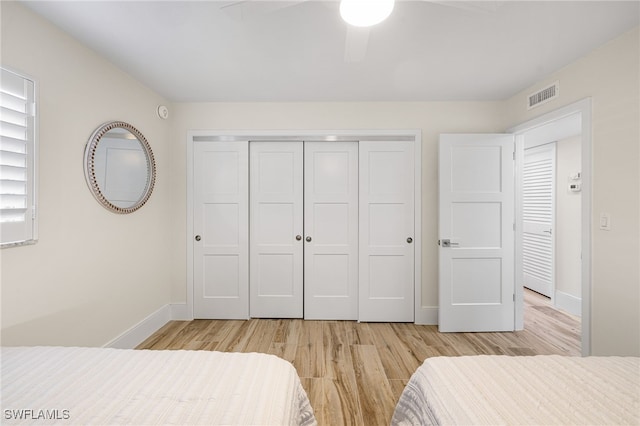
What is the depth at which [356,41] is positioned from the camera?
1.59 metres

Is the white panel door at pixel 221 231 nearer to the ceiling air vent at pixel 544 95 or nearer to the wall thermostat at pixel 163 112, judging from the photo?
the wall thermostat at pixel 163 112

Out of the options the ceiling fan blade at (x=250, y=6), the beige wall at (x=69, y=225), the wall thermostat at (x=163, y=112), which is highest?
the wall thermostat at (x=163, y=112)

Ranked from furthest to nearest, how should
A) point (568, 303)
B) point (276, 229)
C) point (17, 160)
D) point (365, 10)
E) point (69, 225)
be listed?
point (568, 303) < point (276, 229) < point (69, 225) < point (17, 160) < point (365, 10)

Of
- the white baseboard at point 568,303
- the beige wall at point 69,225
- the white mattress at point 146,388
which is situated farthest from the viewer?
the white baseboard at point 568,303

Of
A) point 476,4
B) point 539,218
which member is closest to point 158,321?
point 476,4

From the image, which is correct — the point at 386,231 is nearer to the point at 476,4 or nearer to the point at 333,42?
the point at 333,42

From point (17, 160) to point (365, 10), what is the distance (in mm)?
1944

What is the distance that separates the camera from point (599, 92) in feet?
6.63

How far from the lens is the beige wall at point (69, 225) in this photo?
1.58 metres

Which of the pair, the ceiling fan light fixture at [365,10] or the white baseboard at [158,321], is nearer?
the ceiling fan light fixture at [365,10]

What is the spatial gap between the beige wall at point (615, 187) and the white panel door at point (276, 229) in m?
2.50

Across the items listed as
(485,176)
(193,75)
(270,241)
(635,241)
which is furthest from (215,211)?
(635,241)

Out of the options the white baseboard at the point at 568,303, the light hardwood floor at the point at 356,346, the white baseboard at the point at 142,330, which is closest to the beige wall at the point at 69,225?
the white baseboard at the point at 142,330

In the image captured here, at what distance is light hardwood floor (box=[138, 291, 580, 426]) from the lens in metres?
1.90
